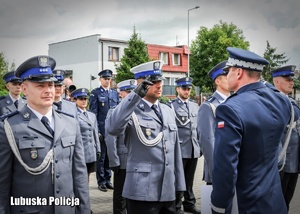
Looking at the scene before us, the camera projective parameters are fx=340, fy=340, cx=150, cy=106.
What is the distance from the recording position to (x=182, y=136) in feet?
21.5

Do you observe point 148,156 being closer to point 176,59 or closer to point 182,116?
point 182,116

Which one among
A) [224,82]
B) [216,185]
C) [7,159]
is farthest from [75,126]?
[224,82]

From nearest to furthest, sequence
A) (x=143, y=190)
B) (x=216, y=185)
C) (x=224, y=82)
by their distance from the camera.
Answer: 1. (x=216, y=185)
2. (x=143, y=190)
3. (x=224, y=82)

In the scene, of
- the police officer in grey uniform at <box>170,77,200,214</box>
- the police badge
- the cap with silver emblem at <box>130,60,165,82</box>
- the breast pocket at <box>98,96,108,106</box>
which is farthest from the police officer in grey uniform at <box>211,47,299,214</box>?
the breast pocket at <box>98,96,108,106</box>

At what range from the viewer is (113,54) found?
3875 cm

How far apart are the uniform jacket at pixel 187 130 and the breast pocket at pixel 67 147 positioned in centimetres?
361

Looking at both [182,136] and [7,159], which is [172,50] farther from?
[7,159]

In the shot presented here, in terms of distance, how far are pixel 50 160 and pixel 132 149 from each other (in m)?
1.12

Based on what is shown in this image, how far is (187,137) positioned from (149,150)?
2883 millimetres

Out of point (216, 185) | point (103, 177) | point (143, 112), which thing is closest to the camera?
point (216, 185)

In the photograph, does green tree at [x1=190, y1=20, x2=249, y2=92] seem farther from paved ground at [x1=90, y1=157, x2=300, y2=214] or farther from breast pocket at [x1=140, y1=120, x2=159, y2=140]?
breast pocket at [x1=140, y1=120, x2=159, y2=140]

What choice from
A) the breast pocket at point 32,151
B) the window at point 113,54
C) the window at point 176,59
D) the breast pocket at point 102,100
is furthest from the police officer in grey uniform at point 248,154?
the window at point 176,59

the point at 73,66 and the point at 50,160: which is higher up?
the point at 73,66

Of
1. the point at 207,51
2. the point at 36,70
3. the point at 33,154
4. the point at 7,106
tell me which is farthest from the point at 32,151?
the point at 207,51
